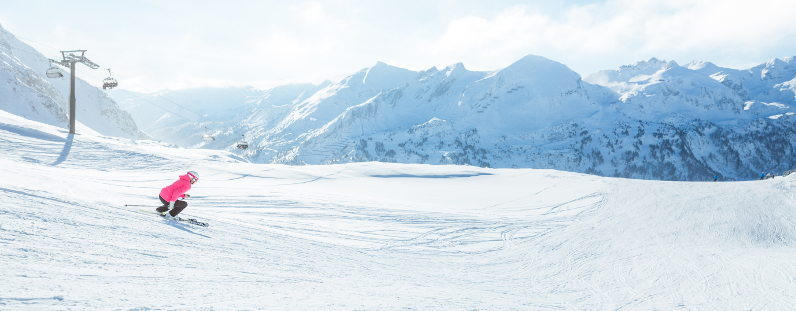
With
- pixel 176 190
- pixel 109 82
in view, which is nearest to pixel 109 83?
pixel 109 82

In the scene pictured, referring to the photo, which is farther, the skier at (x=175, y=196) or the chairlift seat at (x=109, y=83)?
the chairlift seat at (x=109, y=83)

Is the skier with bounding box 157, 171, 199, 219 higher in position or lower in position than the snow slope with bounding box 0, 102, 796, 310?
higher

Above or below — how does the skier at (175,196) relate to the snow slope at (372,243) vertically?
above

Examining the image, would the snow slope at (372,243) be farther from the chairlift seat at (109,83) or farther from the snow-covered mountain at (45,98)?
the snow-covered mountain at (45,98)

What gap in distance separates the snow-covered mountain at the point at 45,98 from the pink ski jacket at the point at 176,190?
5838 centimetres

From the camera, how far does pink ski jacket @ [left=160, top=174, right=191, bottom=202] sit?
856cm

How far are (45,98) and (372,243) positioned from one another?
358ft

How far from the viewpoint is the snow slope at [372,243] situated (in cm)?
493

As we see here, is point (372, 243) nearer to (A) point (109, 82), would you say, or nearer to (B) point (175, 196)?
(B) point (175, 196)

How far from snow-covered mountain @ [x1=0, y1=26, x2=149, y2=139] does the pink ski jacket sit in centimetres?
5838

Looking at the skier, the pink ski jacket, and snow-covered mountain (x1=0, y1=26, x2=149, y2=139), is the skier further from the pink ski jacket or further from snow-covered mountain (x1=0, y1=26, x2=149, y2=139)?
snow-covered mountain (x1=0, y1=26, x2=149, y2=139)

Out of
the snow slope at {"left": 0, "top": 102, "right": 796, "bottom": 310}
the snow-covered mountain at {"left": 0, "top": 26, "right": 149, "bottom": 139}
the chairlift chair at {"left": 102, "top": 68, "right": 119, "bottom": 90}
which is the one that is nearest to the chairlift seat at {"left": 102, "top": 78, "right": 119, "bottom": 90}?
the chairlift chair at {"left": 102, "top": 68, "right": 119, "bottom": 90}

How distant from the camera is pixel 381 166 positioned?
25.9 m

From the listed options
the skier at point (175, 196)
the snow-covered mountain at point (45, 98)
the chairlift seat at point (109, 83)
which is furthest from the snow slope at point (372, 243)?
the snow-covered mountain at point (45, 98)
